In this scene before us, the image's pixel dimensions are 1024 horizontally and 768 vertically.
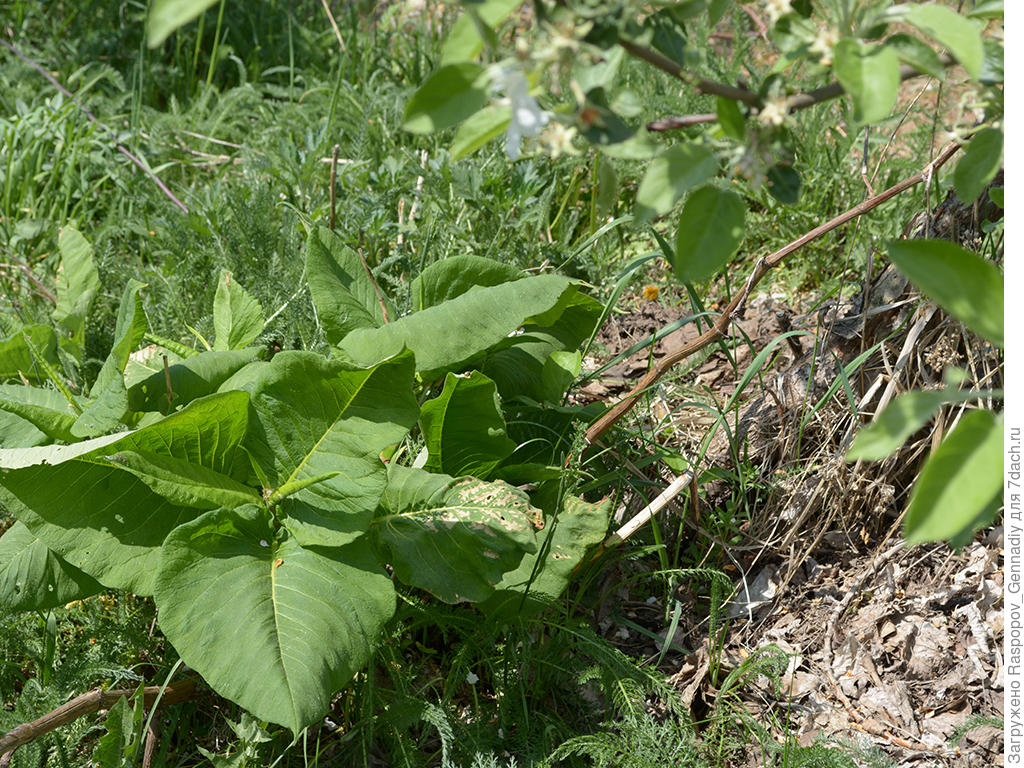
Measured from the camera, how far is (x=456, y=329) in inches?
71.7

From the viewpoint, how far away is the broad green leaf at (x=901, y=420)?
74 centimetres

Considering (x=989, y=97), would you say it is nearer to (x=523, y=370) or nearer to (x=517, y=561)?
(x=517, y=561)

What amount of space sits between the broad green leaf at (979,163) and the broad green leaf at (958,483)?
31 centimetres

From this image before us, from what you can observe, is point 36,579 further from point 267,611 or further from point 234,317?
point 234,317

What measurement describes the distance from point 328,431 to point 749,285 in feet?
2.79

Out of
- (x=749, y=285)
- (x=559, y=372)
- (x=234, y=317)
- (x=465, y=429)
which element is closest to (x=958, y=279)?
(x=749, y=285)

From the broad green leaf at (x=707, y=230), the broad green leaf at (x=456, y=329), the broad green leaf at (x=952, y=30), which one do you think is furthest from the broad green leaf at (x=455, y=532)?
the broad green leaf at (x=952, y=30)

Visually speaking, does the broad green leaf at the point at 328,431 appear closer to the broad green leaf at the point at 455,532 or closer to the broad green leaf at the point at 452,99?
the broad green leaf at the point at 455,532

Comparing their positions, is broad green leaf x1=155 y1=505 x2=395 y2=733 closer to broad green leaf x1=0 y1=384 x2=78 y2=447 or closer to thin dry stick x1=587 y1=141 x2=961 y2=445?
broad green leaf x1=0 y1=384 x2=78 y2=447

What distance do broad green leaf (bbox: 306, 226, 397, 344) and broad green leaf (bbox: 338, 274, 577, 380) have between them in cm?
12

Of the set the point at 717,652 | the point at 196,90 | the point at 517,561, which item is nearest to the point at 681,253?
the point at 517,561

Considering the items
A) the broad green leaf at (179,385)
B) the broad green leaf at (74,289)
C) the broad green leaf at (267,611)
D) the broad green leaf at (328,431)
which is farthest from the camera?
the broad green leaf at (74,289)

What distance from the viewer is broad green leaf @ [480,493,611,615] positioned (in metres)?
1.78
